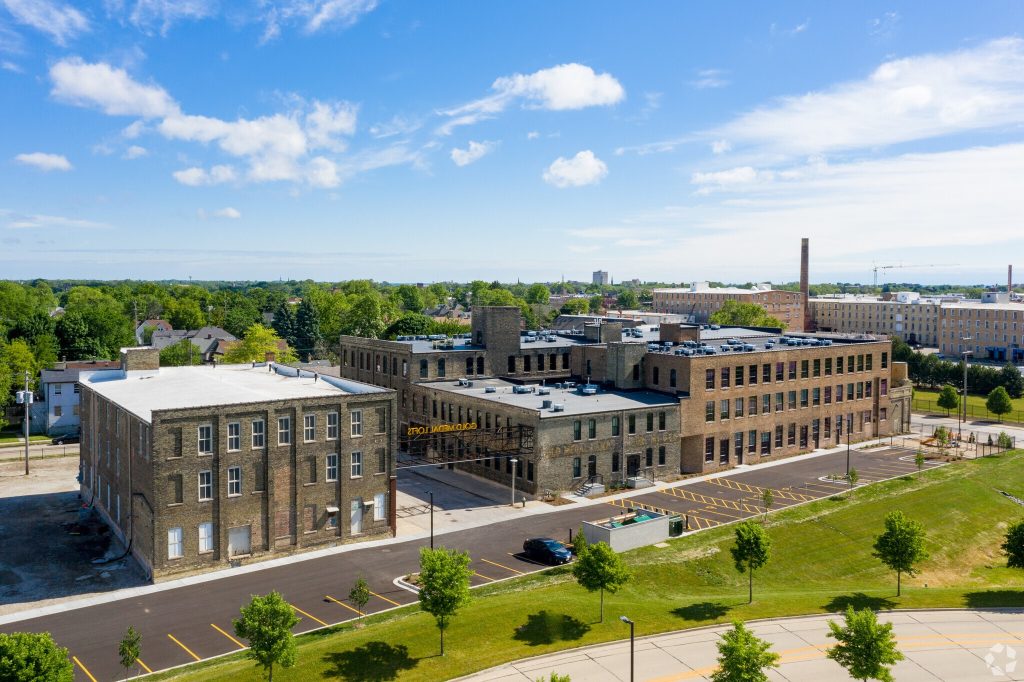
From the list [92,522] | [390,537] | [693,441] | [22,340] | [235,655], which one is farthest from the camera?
[22,340]

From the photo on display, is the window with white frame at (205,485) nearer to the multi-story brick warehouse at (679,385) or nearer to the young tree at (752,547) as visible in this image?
the multi-story brick warehouse at (679,385)

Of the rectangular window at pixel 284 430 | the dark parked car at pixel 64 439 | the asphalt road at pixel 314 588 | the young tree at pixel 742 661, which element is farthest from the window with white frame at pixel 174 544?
the dark parked car at pixel 64 439

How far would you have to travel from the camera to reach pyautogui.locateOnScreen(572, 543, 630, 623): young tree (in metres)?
40.8

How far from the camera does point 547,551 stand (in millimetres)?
51219

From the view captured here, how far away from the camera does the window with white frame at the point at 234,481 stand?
4981 cm

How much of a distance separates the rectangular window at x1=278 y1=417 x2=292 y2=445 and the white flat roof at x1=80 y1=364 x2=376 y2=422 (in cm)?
154

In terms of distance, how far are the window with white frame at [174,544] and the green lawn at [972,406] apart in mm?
107142

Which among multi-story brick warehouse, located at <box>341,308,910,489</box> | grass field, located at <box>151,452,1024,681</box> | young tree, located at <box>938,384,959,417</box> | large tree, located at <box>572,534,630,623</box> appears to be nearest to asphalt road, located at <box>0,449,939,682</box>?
grass field, located at <box>151,452,1024,681</box>

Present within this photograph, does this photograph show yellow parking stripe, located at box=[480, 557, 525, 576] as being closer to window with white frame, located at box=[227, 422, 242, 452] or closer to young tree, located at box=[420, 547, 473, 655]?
young tree, located at box=[420, 547, 473, 655]

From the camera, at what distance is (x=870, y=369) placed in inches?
3706

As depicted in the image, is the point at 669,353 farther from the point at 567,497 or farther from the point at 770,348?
the point at 567,497

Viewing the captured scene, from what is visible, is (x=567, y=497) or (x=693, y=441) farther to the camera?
(x=693, y=441)

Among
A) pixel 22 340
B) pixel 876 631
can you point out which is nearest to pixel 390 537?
pixel 876 631

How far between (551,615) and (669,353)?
4412cm
